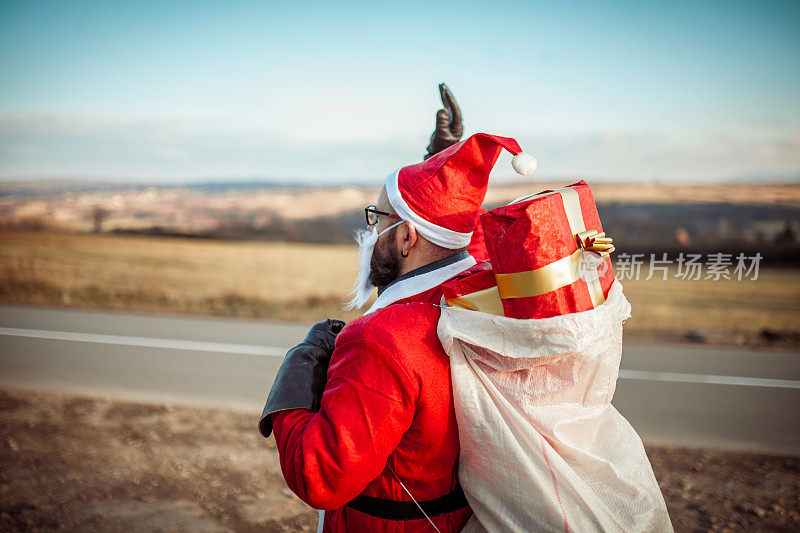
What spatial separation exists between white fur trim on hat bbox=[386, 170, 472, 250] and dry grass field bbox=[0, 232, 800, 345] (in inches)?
347

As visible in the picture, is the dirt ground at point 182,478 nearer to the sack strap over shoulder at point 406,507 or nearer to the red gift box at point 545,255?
the sack strap over shoulder at point 406,507

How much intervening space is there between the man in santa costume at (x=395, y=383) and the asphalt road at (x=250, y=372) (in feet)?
13.3

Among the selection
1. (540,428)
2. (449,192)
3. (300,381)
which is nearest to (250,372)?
(300,381)

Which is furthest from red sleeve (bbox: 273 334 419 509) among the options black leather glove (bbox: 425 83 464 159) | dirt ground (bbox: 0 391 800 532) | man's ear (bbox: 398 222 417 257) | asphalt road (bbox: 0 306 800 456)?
asphalt road (bbox: 0 306 800 456)

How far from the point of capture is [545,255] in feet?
4.84

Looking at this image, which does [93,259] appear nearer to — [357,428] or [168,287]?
[168,287]

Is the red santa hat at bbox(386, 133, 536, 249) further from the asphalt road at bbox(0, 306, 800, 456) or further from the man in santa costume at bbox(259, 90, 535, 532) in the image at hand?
the asphalt road at bbox(0, 306, 800, 456)

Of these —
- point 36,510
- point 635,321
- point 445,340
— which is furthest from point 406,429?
point 635,321

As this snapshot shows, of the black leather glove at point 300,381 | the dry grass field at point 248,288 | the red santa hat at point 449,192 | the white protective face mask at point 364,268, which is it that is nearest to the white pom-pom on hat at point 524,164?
the red santa hat at point 449,192

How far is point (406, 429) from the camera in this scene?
1.66m

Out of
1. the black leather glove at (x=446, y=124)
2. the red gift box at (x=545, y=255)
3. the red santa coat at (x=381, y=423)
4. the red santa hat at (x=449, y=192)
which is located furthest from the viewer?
the black leather glove at (x=446, y=124)

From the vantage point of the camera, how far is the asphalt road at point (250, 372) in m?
5.72

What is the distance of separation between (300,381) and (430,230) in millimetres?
639

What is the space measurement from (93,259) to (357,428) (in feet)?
56.4
